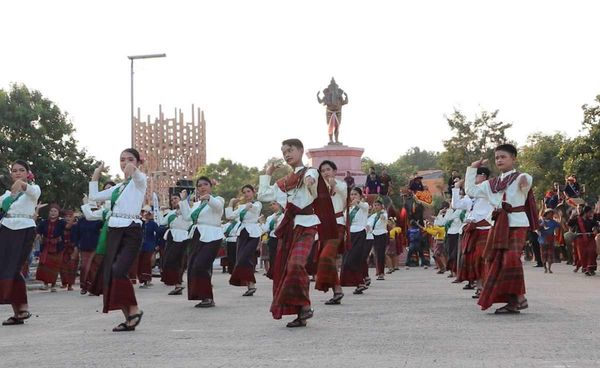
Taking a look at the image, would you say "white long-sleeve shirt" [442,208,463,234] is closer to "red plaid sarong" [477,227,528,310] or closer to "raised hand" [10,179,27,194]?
"red plaid sarong" [477,227,528,310]

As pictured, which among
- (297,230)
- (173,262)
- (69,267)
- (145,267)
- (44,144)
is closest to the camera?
(297,230)

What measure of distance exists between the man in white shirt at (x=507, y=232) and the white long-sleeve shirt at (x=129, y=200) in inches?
160

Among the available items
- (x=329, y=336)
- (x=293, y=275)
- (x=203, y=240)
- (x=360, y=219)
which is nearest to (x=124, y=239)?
(x=293, y=275)

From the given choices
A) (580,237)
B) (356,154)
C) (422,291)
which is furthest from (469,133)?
(422,291)

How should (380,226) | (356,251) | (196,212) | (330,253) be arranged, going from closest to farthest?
(330,253), (196,212), (356,251), (380,226)

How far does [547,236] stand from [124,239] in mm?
17963

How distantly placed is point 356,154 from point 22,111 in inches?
605

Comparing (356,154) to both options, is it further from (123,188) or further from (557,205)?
(123,188)

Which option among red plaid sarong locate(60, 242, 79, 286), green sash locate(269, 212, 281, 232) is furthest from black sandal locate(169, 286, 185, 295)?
green sash locate(269, 212, 281, 232)

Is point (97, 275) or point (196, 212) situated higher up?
point (196, 212)

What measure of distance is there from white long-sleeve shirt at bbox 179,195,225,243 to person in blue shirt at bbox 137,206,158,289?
6.13 metres

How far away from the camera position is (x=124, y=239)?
11305 mm

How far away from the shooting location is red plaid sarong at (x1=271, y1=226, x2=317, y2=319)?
36.1 feet

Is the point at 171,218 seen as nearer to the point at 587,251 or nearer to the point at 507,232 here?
the point at 507,232
